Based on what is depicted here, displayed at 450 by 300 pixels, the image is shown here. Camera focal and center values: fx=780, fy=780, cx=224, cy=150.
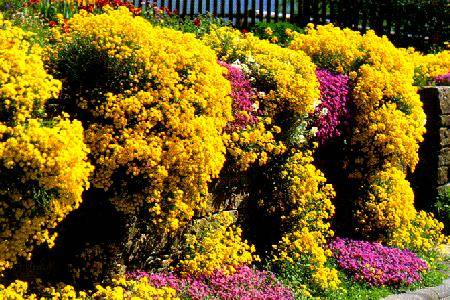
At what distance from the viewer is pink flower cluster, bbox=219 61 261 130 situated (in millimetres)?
6918

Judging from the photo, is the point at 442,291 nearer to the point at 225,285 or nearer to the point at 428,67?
the point at 225,285

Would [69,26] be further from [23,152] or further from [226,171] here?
[23,152]

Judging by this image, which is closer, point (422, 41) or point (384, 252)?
point (384, 252)

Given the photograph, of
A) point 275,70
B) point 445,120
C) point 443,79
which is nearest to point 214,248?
point 275,70

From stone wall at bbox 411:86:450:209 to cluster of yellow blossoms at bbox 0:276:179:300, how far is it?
5.46 m

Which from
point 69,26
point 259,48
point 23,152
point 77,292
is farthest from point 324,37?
point 23,152

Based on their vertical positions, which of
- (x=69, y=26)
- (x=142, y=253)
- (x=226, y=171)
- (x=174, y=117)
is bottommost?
(x=142, y=253)

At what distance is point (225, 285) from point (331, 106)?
2.73m

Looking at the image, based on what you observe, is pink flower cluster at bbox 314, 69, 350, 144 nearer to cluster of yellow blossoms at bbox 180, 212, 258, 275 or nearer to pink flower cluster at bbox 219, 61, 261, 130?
pink flower cluster at bbox 219, 61, 261, 130

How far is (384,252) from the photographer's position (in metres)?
7.87

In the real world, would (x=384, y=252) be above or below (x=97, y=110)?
below

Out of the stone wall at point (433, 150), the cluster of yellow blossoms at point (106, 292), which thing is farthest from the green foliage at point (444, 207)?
the cluster of yellow blossoms at point (106, 292)

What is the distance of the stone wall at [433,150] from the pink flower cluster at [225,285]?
173 inches

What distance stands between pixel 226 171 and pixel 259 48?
Answer: 1.83 metres
